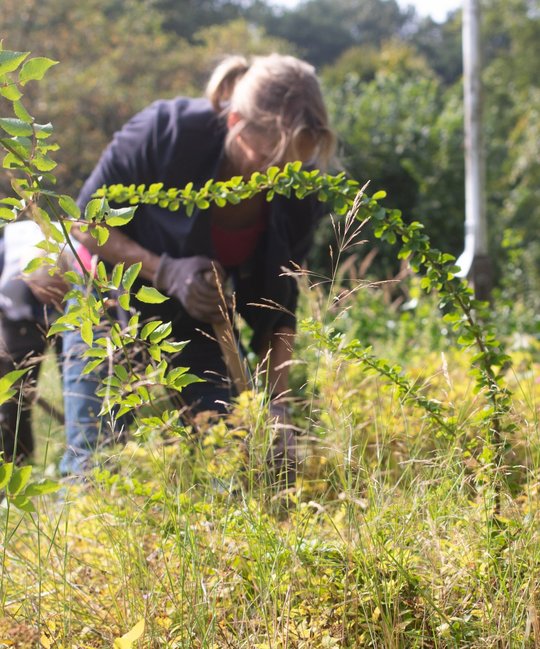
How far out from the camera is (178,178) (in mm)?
2787

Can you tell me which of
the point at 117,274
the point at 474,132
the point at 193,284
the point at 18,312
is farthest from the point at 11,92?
the point at 474,132

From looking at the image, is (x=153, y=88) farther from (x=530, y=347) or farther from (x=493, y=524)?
(x=493, y=524)

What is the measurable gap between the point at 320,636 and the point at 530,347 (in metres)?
3.97

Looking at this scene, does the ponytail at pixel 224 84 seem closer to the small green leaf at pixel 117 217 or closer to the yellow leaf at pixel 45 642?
the small green leaf at pixel 117 217

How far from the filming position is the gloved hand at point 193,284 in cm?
254

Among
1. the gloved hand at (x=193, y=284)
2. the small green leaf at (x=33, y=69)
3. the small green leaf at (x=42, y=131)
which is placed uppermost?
the small green leaf at (x=33, y=69)

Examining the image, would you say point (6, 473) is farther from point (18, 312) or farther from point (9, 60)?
point (18, 312)

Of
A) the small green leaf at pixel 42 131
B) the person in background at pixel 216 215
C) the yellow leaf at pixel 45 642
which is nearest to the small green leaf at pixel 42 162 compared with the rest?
the small green leaf at pixel 42 131

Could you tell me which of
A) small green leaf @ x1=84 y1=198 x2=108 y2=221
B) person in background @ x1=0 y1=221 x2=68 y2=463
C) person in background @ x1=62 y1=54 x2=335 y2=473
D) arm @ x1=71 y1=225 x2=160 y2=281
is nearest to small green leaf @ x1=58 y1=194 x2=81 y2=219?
small green leaf @ x1=84 y1=198 x2=108 y2=221

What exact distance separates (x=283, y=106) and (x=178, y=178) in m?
0.45

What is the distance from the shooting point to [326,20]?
4034 centimetres

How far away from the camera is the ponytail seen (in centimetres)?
288

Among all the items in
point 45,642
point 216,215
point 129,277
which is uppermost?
point 129,277

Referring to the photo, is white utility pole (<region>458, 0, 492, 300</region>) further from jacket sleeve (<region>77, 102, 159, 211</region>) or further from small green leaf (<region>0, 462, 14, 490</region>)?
small green leaf (<region>0, 462, 14, 490</region>)
